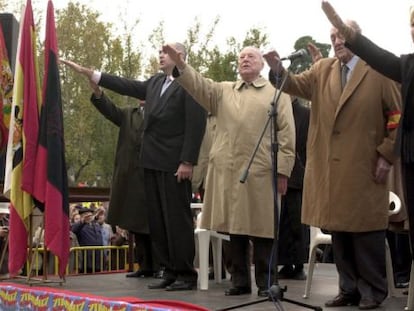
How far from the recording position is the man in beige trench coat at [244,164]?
5.88m

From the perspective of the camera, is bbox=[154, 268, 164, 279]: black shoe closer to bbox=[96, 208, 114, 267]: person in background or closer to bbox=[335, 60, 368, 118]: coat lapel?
bbox=[335, 60, 368, 118]: coat lapel

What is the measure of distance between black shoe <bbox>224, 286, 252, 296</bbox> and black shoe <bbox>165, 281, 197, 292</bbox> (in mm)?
434

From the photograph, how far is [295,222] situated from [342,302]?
225 centimetres

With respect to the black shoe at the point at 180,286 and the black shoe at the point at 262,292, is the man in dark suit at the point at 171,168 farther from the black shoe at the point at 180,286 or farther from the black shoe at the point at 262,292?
the black shoe at the point at 262,292

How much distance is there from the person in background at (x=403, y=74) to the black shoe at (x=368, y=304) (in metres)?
0.73

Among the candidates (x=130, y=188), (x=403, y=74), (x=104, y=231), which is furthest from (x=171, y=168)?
(x=104, y=231)

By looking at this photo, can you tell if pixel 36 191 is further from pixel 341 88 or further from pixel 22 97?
pixel 341 88

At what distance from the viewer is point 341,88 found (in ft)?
17.5

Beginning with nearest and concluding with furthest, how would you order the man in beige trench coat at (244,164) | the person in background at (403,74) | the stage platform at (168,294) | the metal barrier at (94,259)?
the person in background at (403,74), the stage platform at (168,294), the man in beige trench coat at (244,164), the metal barrier at (94,259)

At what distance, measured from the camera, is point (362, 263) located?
5160 mm

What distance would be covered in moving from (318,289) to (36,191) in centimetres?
236

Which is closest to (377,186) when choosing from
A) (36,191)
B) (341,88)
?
(341,88)

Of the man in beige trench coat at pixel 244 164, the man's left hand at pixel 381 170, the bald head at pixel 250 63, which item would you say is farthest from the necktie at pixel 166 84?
the man's left hand at pixel 381 170

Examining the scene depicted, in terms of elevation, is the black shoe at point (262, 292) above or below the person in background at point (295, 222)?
below
